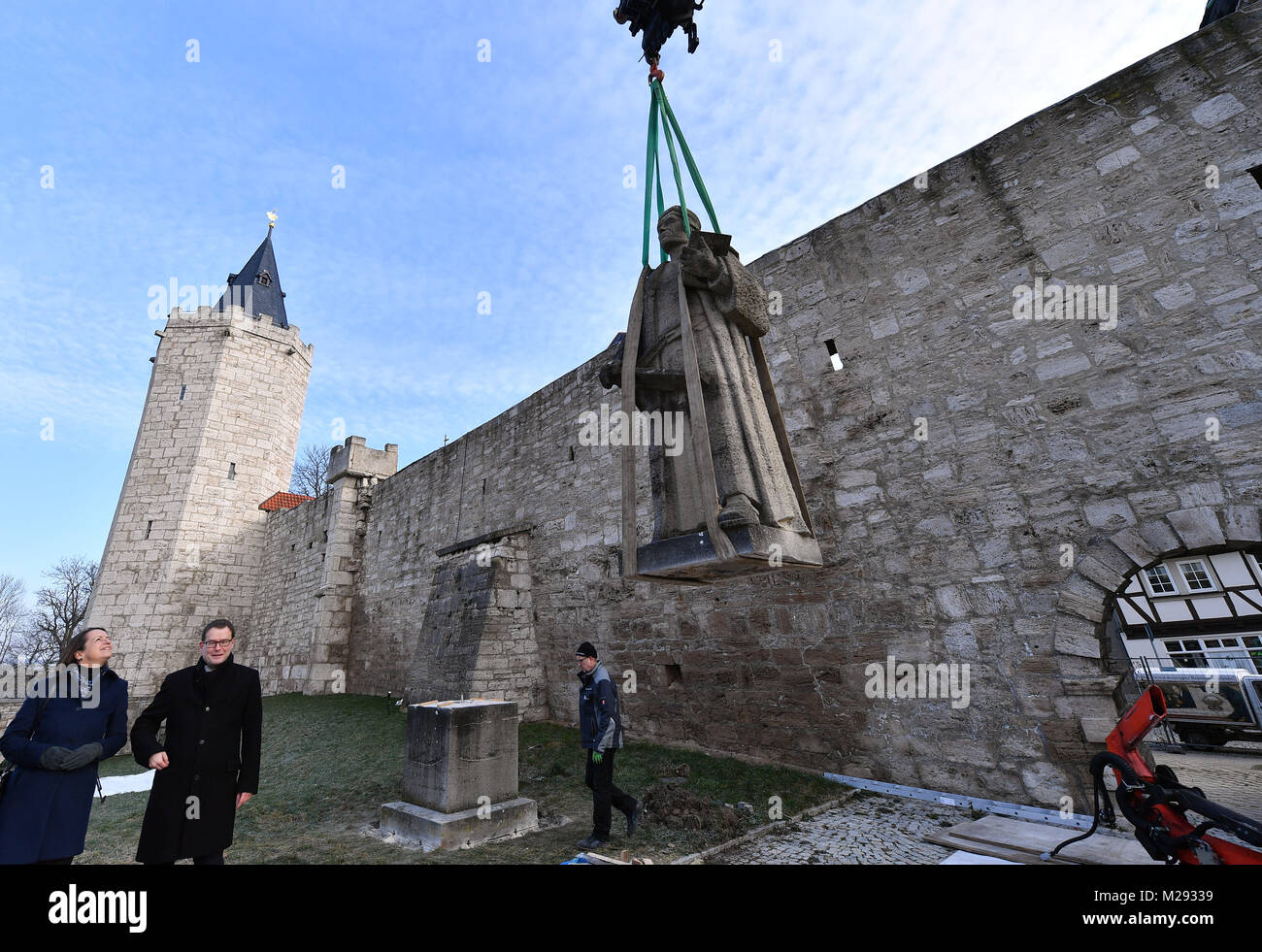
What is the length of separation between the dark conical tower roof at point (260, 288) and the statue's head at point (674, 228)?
63.1 ft

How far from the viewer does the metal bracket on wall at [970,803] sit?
146 inches

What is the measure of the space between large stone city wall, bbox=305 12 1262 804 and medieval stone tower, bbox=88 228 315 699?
603 inches

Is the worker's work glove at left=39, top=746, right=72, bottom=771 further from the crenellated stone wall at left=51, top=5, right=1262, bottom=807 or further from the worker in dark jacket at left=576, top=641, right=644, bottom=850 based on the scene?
the crenellated stone wall at left=51, top=5, right=1262, bottom=807

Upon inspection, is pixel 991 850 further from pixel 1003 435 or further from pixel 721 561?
pixel 1003 435

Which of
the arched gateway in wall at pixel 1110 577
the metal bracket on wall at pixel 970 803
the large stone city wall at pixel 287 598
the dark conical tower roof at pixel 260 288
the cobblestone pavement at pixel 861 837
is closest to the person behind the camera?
the cobblestone pavement at pixel 861 837

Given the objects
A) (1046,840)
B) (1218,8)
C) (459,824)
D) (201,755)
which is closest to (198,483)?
(459,824)

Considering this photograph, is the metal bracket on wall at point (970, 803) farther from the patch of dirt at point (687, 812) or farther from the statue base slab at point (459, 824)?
the statue base slab at point (459, 824)

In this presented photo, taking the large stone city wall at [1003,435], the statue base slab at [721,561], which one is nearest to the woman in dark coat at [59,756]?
the statue base slab at [721,561]

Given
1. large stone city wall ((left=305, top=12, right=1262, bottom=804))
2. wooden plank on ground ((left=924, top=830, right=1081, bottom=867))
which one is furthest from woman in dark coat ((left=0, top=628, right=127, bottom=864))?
large stone city wall ((left=305, top=12, right=1262, bottom=804))

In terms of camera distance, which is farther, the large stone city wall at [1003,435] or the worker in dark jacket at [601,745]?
the large stone city wall at [1003,435]

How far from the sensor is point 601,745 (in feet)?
12.2

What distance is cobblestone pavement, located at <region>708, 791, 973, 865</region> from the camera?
3.24 meters

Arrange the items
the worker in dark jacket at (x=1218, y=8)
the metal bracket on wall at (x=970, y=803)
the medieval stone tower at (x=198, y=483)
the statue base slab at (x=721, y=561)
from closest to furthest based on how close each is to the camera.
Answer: the statue base slab at (x=721, y=561)
the metal bracket on wall at (x=970, y=803)
the worker in dark jacket at (x=1218, y=8)
the medieval stone tower at (x=198, y=483)

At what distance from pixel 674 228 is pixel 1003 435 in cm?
334
